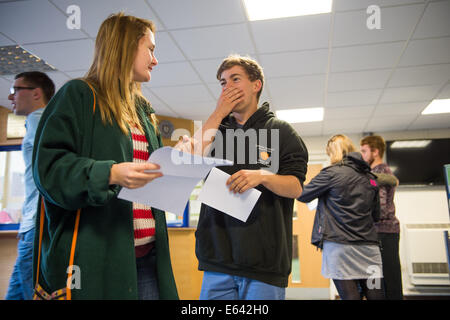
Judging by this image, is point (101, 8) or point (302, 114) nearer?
point (101, 8)

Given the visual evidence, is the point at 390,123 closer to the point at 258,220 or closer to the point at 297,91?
the point at 297,91

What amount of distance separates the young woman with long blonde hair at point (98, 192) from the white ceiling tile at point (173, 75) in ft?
8.64

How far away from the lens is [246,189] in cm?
104

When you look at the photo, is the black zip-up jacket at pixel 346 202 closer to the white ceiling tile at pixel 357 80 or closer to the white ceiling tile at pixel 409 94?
the white ceiling tile at pixel 357 80

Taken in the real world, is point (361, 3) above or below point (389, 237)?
above

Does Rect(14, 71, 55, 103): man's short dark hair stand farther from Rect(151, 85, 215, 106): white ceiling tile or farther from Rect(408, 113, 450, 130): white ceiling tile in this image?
Rect(408, 113, 450, 130): white ceiling tile

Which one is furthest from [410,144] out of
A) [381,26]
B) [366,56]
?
[381,26]

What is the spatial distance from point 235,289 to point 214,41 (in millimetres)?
2439

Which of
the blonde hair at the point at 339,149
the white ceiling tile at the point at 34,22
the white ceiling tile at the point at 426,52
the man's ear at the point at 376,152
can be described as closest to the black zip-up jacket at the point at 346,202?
the blonde hair at the point at 339,149

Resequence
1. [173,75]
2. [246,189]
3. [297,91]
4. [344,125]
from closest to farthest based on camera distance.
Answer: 1. [246,189]
2. [173,75]
3. [297,91]
4. [344,125]

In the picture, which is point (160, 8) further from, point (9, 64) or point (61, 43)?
point (9, 64)

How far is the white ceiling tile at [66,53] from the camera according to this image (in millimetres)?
3033
